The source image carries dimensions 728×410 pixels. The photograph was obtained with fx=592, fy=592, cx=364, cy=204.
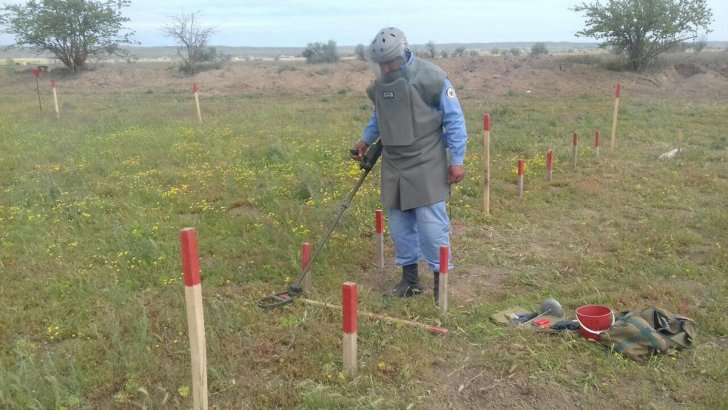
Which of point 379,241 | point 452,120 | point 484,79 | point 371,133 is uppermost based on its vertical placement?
point 484,79

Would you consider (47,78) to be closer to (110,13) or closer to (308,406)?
(110,13)

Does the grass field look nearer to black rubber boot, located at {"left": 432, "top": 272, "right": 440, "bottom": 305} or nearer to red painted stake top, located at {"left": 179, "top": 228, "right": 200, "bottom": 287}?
black rubber boot, located at {"left": 432, "top": 272, "right": 440, "bottom": 305}

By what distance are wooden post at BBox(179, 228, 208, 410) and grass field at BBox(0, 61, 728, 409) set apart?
0.57 meters

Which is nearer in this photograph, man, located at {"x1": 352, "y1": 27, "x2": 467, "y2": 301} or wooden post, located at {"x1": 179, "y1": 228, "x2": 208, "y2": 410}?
wooden post, located at {"x1": 179, "y1": 228, "x2": 208, "y2": 410}

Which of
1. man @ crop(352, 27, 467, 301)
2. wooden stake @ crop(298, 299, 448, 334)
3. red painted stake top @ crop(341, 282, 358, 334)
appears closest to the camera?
red painted stake top @ crop(341, 282, 358, 334)

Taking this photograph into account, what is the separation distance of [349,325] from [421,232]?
4.44 feet

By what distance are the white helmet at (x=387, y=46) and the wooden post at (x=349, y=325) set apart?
1666 millimetres

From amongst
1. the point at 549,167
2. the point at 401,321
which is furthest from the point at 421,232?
the point at 549,167

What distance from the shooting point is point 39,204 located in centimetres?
680

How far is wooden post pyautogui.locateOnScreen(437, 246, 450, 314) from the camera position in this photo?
3.96m

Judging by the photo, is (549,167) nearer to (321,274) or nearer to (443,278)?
(321,274)

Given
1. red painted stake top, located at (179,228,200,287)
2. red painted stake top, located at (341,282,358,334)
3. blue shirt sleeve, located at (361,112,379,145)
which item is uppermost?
blue shirt sleeve, located at (361,112,379,145)

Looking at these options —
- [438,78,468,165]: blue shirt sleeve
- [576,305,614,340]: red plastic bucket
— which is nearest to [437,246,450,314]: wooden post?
[438,78,468,165]: blue shirt sleeve

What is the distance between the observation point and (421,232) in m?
4.41
